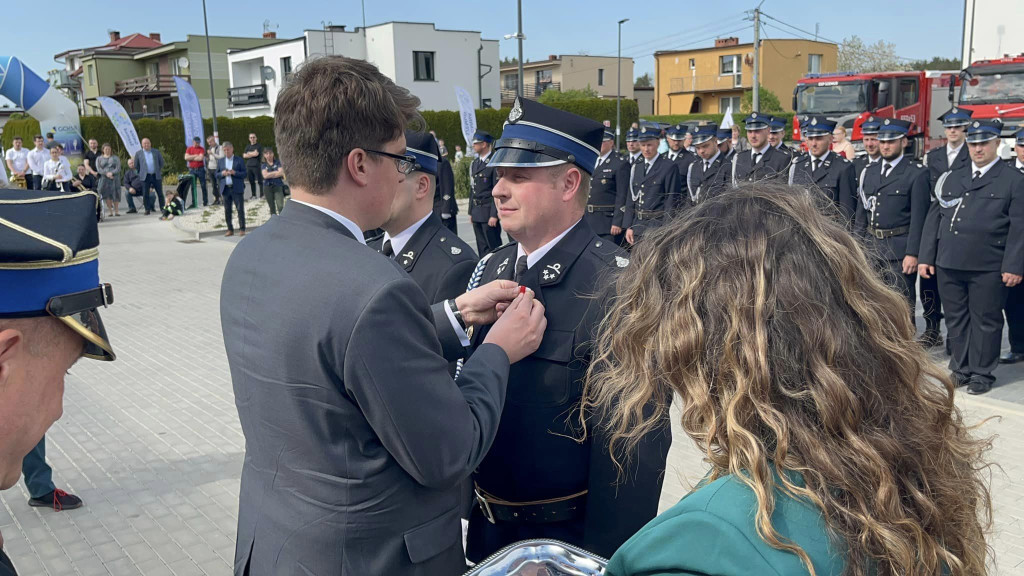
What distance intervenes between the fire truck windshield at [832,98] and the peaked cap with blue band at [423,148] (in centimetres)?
2121

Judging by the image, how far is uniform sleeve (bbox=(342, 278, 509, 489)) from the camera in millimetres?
1614

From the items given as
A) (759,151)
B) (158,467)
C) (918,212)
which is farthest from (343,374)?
(759,151)

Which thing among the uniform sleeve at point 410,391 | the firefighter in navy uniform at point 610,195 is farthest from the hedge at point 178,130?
the uniform sleeve at point 410,391

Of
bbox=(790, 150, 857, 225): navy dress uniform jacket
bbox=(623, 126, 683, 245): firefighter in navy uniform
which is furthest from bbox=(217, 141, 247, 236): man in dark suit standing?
bbox=(790, 150, 857, 225): navy dress uniform jacket

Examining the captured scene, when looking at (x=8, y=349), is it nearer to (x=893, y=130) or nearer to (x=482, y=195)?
(x=893, y=130)

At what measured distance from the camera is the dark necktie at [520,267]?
2.57 m

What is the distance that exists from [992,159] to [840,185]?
197 centimetres

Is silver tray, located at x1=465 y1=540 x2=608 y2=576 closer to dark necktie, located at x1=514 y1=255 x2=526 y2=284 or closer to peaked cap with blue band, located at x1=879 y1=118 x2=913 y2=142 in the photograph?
dark necktie, located at x1=514 y1=255 x2=526 y2=284

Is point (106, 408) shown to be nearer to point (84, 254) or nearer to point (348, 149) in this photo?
point (348, 149)

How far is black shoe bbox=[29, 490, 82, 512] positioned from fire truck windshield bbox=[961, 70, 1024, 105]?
20.3 m

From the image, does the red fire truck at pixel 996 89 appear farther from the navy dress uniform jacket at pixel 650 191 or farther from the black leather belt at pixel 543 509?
the black leather belt at pixel 543 509

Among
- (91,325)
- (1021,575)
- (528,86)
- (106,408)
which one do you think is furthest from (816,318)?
(528,86)

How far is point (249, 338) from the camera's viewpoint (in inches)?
70.4

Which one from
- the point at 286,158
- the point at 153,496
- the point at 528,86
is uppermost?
the point at 528,86
